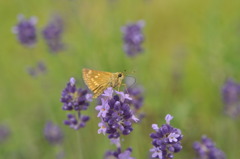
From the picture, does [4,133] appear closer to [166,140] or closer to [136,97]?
[136,97]

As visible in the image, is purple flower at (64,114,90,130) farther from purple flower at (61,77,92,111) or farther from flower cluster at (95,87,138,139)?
flower cluster at (95,87,138,139)

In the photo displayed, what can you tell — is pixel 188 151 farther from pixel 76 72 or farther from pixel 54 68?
pixel 54 68

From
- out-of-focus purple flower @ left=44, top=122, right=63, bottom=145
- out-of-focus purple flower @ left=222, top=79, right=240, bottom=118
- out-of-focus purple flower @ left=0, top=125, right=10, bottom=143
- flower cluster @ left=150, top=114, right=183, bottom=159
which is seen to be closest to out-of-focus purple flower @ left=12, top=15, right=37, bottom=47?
out-of-focus purple flower @ left=44, top=122, right=63, bottom=145

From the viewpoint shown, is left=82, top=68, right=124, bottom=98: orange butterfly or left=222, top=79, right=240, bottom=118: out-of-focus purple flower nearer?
left=82, top=68, right=124, bottom=98: orange butterfly

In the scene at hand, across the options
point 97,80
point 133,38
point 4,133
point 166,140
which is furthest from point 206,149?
point 4,133

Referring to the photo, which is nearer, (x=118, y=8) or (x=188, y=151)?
(x=188, y=151)

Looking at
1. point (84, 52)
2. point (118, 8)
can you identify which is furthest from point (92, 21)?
point (84, 52)
